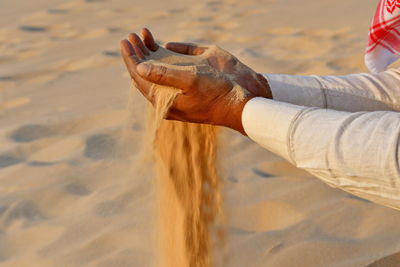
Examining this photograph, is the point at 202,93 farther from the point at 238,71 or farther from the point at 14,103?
the point at 14,103

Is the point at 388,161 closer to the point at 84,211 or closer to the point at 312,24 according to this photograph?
the point at 84,211

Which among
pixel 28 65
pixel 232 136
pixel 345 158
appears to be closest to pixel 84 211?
pixel 232 136

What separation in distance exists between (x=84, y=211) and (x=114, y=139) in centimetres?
51

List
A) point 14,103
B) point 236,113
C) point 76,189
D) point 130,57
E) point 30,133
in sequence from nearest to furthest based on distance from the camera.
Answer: point 236,113 → point 130,57 → point 76,189 → point 30,133 → point 14,103

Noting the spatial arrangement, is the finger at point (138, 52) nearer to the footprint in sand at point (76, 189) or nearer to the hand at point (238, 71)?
the hand at point (238, 71)

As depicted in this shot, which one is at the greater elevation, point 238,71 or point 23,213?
point 238,71

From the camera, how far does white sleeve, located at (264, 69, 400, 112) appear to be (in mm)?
1591

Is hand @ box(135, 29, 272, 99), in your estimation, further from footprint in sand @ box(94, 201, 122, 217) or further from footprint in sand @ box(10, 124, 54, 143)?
footprint in sand @ box(10, 124, 54, 143)

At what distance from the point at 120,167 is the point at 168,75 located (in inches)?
36.5

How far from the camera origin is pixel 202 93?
137 cm

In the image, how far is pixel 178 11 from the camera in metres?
4.25

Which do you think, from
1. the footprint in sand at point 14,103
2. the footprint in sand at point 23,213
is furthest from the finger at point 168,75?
the footprint in sand at point 14,103

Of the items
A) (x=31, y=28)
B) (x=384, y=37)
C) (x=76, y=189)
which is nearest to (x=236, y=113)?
(x=384, y=37)

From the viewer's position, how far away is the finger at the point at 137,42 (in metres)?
1.53
